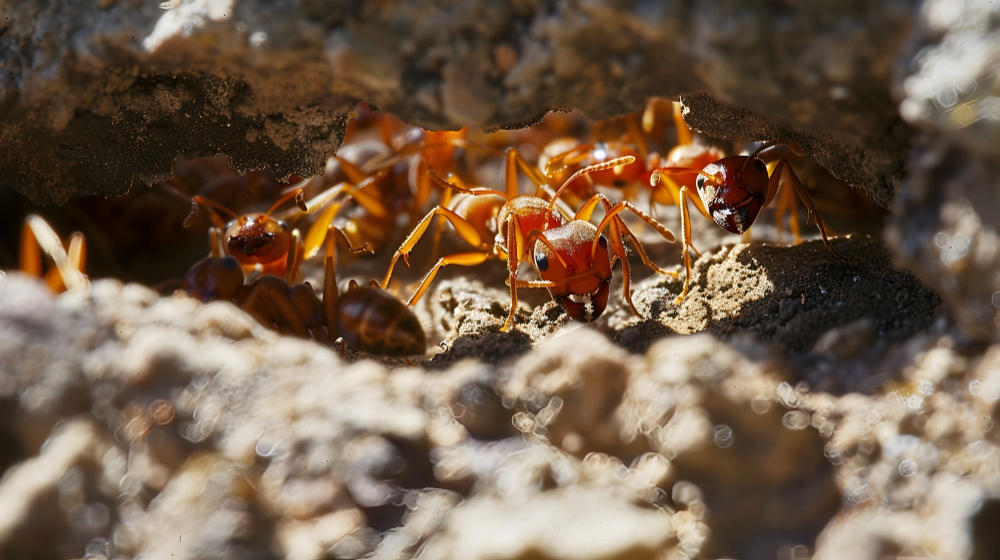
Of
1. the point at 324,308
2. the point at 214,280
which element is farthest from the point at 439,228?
the point at 214,280

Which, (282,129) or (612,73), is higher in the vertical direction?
(612,73)

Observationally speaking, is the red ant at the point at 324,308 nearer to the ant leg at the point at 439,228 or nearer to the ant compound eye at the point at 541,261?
the ant compound eye at the point at 541,261

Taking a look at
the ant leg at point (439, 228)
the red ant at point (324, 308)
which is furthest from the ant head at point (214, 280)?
the ant leg at point (439, 228)

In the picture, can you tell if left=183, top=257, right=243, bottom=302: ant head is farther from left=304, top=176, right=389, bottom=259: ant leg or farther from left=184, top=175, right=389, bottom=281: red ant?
left=304, top=176, right=389, bottom=259: ant leg

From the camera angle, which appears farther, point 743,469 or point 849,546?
point 743,469

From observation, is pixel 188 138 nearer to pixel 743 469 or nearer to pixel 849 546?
pixel 743 469

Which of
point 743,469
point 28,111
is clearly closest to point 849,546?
point 743,469
